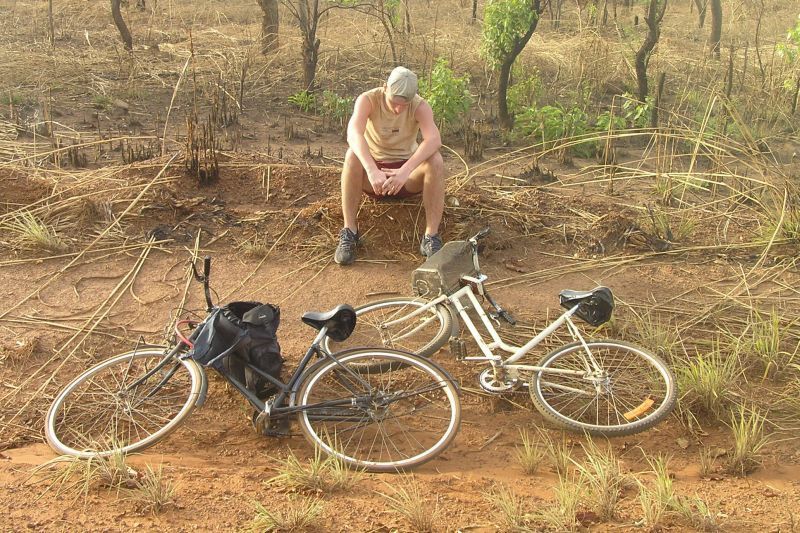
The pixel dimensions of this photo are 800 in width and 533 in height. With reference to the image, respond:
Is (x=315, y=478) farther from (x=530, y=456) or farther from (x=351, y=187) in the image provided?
(x=351, y=187)

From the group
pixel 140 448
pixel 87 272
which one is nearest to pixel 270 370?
pixel 140 448

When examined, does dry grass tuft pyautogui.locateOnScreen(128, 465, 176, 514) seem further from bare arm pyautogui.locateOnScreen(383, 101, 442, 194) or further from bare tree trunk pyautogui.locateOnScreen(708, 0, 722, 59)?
bare tree trunk pyautogui.locateOnScreen(708, 0, 722, 59)

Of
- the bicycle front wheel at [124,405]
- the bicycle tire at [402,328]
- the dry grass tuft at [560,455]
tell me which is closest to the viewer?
the dry grass tuft at [560,455]

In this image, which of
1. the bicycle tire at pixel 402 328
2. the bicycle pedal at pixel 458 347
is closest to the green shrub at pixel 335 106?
the bicycle tire at pixel 402 328

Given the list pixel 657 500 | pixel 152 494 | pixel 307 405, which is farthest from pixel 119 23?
pixel 657 500

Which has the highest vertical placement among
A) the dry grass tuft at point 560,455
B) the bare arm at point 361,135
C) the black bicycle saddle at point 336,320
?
the bare arm at point 361,135

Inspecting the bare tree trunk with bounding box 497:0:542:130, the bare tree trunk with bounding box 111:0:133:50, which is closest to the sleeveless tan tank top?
the bare tree trunk with bounding box 497:0:542:130

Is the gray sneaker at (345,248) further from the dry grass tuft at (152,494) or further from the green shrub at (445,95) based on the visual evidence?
the green shrub at (445,95)

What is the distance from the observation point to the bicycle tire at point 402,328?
13.5 ft

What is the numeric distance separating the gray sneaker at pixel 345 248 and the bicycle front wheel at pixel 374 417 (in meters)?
1.44

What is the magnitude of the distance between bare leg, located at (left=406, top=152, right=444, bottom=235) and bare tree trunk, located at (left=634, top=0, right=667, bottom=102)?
4.23 metres

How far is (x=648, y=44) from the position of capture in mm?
8461

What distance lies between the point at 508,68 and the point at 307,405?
5979mm

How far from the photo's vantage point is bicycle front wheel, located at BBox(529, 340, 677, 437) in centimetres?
371
